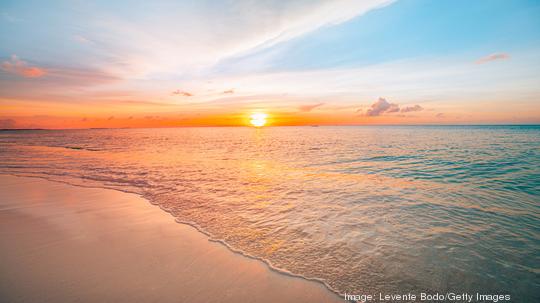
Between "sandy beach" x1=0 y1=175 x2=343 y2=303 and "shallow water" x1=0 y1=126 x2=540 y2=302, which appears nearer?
"sandy beach" x1=0 y1=175 x2=343 y2=303

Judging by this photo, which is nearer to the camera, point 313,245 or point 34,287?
point 34,287

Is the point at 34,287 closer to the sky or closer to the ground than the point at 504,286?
closer to the sky

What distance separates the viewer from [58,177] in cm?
1522

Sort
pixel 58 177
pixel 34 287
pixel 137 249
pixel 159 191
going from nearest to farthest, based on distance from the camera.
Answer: pixel 34 287, pixel 137 249, pixel 159 191, pixel 58 177

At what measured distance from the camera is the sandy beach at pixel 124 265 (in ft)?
14.0

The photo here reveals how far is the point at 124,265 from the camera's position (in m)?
5.14

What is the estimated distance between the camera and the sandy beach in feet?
14.0

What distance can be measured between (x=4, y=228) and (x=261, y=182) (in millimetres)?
10219

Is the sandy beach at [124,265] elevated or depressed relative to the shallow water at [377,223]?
elevated

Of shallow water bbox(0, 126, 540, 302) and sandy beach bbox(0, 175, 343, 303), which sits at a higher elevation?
sandy beach bbox(0, 175, 343, 303)

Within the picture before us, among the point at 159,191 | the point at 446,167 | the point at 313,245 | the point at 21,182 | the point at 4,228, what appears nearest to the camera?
the point at 313,245

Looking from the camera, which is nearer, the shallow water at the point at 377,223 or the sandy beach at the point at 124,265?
the sandy beach at the point at 124,265

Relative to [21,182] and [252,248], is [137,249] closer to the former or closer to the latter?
[252,248]

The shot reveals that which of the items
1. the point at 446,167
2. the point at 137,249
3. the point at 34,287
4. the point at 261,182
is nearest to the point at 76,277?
the point at 34,287
